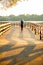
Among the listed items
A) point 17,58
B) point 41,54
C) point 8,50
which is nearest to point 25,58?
point 17,58

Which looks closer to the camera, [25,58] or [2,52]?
[25,58]

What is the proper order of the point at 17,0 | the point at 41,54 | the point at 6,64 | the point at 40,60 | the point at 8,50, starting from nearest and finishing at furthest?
the point at 6,64 < the point at 40,60 < the point at 41,54 < the point at 8,50 < the point at 17,0

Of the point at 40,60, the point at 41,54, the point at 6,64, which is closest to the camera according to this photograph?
the point at 6,64

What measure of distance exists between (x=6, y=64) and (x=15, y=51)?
2.28 metres

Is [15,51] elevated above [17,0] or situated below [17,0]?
below

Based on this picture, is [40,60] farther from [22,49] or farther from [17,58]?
[22,49]

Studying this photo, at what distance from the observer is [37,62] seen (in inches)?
328

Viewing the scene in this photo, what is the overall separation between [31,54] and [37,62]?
1.41 m

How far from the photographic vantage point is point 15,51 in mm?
10234

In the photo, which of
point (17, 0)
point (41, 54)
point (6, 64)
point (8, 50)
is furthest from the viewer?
point (17, 0)

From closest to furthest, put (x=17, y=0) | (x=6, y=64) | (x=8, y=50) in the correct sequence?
(x=6, y=64)
(x=8, y=50)
(x=17, y=0)

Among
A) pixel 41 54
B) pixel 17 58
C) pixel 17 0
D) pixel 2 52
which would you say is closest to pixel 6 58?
pixel 17 58

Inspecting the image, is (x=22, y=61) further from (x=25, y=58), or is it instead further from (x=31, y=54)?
(x=31, y=54)

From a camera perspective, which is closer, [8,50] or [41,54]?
[41,54]
